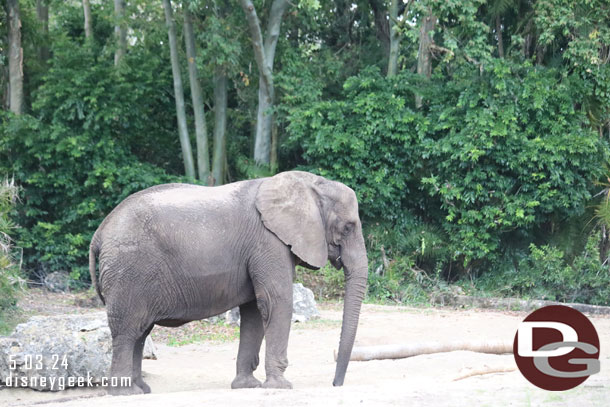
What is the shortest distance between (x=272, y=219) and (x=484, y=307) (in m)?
10.4

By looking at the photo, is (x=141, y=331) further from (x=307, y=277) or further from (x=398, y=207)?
(x=398, y=207)

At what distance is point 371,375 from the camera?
30.5ft

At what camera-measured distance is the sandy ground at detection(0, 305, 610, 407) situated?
599 cm

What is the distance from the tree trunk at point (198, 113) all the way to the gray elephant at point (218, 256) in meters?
12.3

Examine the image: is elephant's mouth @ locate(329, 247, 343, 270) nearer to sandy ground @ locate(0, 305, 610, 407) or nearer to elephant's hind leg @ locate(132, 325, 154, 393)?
sandy ground @ locate(0, 305, 610, 407)

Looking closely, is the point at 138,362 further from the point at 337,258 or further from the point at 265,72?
the point at 265,72

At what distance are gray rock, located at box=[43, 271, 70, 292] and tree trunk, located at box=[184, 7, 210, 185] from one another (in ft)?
13.7

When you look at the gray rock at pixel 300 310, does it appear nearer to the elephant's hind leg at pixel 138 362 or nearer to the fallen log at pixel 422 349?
the fallen log at pixel 422 349

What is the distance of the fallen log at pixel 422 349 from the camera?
10234 mm

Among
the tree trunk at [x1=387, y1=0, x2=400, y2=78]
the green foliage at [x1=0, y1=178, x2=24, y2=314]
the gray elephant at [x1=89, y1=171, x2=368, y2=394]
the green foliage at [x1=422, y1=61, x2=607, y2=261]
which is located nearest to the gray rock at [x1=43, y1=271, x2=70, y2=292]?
the green foliage at [x1=0, y1=178, x2=24, y2=314]

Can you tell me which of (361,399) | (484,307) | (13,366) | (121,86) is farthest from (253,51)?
(361,399)

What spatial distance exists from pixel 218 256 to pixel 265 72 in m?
12.5

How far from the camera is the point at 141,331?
7.89 metres

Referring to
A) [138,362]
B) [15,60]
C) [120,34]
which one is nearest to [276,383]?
[138,362]
